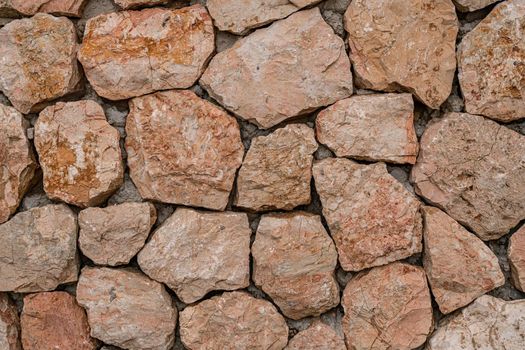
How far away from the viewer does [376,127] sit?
173 centimetres

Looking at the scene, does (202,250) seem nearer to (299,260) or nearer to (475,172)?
(299,260)

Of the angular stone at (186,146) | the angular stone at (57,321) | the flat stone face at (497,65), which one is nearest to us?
the flat stone face at (497,65)

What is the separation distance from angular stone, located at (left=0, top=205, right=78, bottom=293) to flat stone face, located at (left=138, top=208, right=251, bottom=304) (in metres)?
0.25

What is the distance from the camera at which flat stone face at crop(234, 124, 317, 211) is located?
1.76 metres

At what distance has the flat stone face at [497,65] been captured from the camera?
1678 mm

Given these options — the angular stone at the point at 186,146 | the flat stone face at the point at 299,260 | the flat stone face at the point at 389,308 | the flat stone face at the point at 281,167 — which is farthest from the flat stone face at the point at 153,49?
the flat stone face at the point at 389,308

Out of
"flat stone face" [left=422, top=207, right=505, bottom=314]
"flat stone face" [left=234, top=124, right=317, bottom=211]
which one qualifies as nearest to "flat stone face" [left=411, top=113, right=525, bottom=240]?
"flat stone face" [left=422, top=207, right=505, bottom=314]

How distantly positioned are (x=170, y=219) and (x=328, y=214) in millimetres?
491

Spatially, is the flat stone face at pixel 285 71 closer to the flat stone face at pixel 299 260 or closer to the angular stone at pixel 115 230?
the flat stone face at pixel 299 260

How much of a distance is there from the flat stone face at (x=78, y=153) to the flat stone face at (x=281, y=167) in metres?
0.41

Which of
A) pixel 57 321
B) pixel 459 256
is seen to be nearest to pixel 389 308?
pixel 459 256

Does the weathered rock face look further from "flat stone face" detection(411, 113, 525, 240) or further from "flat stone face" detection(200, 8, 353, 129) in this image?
"flat stone face" detection(411, 113, 525, 240)

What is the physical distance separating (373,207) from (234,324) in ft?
1.85

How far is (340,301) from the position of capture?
6.00ft
